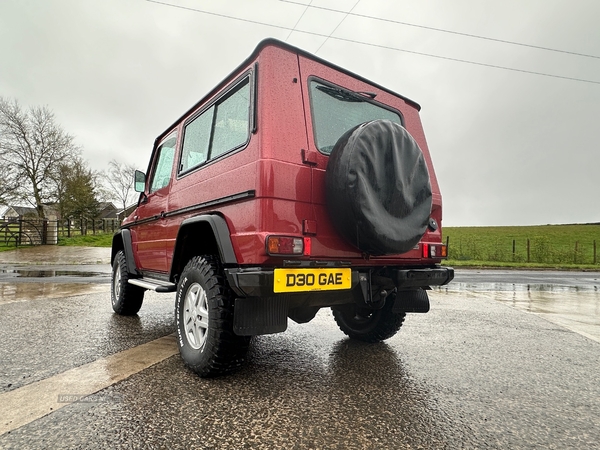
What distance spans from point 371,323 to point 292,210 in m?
1.68

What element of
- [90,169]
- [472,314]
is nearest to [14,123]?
[90,169]

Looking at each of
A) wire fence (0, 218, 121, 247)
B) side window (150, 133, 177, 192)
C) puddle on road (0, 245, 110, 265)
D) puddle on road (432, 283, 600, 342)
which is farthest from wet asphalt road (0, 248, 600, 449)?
wire fence (0, 218, 121, 247)

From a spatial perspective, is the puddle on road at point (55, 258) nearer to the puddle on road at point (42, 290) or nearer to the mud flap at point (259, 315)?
the puddle on road at point (42, 290)

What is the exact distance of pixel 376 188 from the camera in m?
2.38

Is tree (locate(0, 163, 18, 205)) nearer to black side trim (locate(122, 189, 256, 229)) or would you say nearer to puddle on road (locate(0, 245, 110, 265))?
puddle on road (locate(0, 245, 110, 265))

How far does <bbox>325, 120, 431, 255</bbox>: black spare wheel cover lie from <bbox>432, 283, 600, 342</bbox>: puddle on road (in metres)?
2.86

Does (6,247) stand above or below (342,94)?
below

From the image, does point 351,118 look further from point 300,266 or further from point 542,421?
point 542,421

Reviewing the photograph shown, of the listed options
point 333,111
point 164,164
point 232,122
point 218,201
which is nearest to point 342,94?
point 333,111

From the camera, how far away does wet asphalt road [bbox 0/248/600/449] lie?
174cm

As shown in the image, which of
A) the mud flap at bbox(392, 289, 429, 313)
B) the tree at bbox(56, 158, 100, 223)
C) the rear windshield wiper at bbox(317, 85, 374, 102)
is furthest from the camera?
the tree at bbox(56, 158, 100, 223)

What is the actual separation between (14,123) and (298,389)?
31.8 meters

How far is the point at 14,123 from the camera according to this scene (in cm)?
2605

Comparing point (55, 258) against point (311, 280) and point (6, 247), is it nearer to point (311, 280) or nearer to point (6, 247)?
point (6, 247)
